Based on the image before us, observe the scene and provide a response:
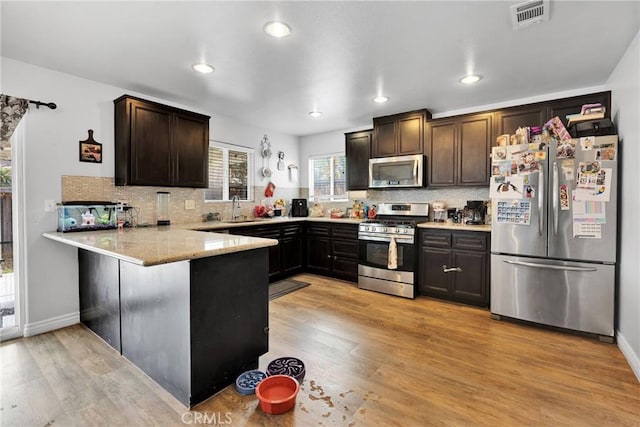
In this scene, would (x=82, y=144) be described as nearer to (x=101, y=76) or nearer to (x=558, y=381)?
(x=101, y=76)

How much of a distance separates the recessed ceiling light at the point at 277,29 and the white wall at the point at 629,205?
254 cm

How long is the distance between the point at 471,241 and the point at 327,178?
2771 millimetres

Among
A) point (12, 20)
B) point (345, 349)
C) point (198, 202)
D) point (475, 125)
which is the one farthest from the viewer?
point (198, 202)

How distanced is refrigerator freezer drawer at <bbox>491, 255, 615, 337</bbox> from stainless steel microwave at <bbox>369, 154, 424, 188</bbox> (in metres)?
1.41

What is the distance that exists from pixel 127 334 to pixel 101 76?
244cm

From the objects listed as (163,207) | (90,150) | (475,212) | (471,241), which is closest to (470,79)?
(475,212)

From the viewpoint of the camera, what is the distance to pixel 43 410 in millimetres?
1747

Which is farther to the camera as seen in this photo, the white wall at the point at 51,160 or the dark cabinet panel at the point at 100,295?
the white wall at the point at 51,160

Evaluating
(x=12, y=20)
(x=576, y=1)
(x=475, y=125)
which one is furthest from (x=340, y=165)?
(x=12, y=20)

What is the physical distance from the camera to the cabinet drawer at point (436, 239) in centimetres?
361

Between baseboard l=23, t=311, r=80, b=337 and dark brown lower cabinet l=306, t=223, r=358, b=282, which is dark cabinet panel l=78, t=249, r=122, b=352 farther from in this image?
dark brown lower cabinet l=306, t=223, r=358, b=282

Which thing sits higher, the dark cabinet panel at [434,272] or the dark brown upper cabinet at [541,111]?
the dark brown upper cabinet at [541,111]

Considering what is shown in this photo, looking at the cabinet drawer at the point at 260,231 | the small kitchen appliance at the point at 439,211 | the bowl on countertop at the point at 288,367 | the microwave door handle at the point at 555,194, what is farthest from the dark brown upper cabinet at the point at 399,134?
the bowl on countertop at the point at 288,367

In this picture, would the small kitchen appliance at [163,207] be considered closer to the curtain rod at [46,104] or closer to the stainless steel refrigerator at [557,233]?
the curtain rod at [46,104]
